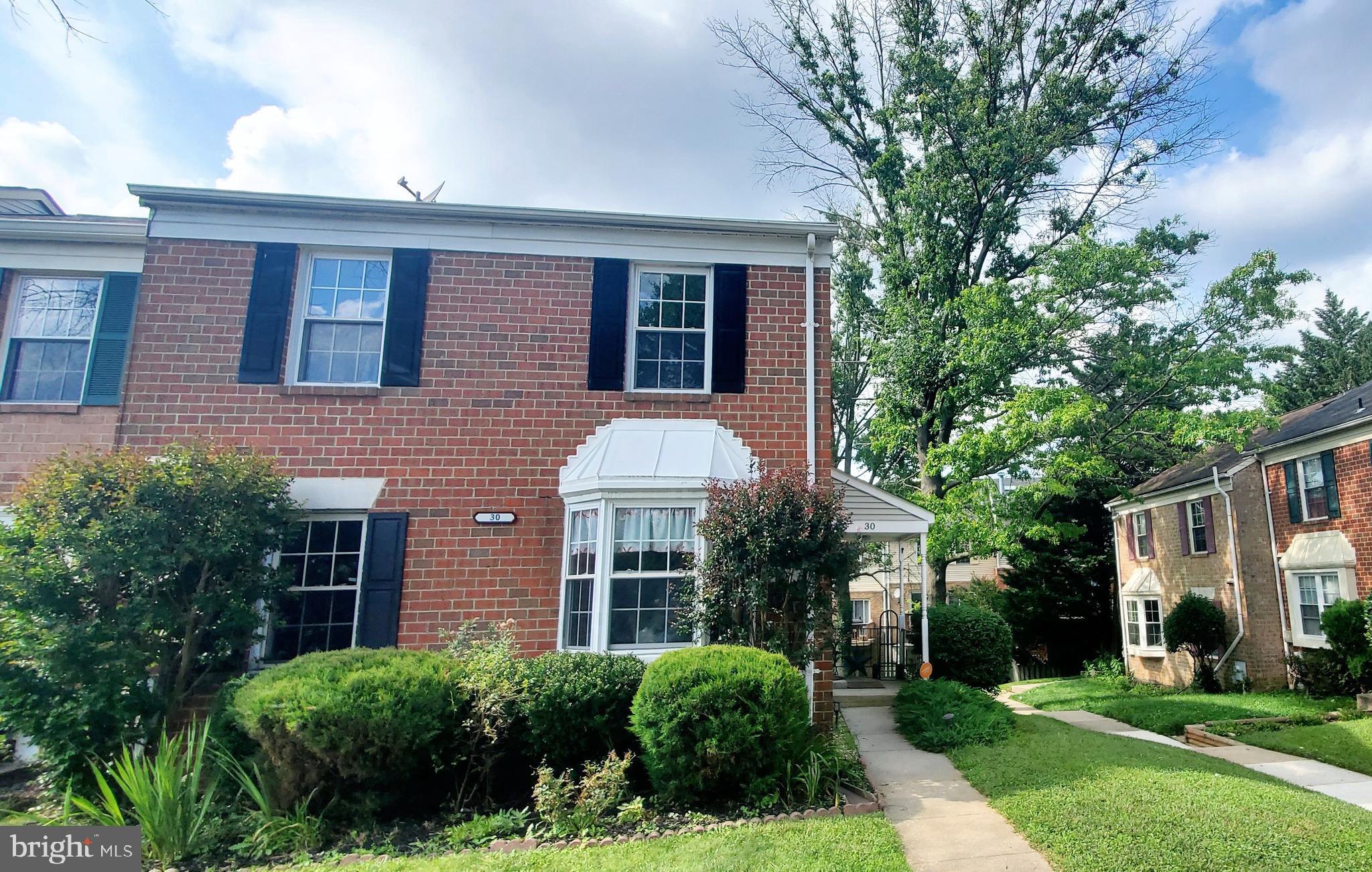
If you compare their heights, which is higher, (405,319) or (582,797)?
(405,319)

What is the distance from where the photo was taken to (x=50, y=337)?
30.0 feet

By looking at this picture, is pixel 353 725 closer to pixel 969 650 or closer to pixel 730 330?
pixel 730 330

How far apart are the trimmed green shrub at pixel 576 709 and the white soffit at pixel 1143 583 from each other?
21071 mm

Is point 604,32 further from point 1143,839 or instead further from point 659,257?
point 1143,839

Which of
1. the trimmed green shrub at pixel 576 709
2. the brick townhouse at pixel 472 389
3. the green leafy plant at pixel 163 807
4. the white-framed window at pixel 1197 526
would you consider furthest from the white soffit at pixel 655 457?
the white-framed window at pixel 1197 526

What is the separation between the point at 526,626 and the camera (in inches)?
323

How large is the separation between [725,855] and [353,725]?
3144mm

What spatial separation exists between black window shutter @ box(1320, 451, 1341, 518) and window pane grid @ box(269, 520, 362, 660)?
791 inches

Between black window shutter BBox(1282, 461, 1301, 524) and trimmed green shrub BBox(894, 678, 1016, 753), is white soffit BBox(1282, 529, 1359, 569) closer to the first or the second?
black window shutter BBox(1282, 461, 1301, 524)

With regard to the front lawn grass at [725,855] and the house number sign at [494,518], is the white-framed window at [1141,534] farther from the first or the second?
the house number sign at [494,518]

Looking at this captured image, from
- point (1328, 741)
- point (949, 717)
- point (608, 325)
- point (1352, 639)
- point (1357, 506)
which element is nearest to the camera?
point (949, 717)

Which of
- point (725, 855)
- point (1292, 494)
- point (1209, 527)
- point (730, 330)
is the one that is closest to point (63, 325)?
point (730, 330)

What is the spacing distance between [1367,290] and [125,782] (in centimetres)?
4071

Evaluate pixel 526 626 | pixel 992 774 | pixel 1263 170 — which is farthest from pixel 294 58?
pixel 1263 170
